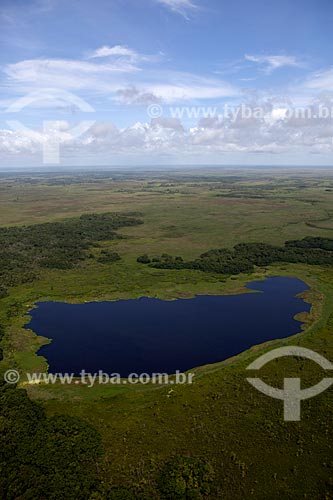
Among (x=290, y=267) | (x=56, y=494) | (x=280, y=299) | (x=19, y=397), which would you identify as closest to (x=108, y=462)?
(x=56, y=494)

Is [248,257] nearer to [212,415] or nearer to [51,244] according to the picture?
[51,244]

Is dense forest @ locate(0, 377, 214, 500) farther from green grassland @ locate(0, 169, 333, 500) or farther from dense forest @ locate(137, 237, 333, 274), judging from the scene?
dense forest @ locate(137, 237, 333, 274)

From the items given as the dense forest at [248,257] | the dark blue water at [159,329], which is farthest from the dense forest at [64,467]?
the dense forest at [248,257]

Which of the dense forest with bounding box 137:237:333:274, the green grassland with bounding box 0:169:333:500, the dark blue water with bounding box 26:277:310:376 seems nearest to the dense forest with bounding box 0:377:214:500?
the green grassland with bounding box 0:169:333:500

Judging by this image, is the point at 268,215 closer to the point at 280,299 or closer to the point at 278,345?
the point at 280,299

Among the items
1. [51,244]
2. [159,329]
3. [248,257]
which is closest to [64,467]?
[159,329]
